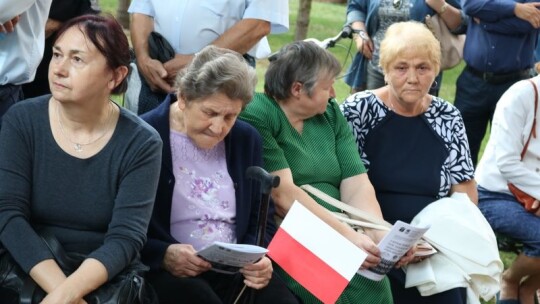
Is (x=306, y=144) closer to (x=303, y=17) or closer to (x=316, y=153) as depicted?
(x=316, y=153)

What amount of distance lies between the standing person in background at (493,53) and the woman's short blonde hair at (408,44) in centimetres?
229

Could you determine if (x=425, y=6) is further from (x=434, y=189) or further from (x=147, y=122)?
(x=147, y=122)

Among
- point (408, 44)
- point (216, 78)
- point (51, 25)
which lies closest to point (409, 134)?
point (408, 44)

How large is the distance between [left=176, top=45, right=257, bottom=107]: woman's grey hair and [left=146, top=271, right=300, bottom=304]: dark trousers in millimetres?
717

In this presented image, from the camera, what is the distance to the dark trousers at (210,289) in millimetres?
3943

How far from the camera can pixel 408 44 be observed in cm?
504

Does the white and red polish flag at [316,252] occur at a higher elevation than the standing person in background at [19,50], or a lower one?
lower

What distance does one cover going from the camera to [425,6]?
739 cm

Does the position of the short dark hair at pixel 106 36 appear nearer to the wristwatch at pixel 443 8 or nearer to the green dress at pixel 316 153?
the green dress at pixel 316 153

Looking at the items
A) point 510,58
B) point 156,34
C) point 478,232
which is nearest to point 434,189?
point 478,232

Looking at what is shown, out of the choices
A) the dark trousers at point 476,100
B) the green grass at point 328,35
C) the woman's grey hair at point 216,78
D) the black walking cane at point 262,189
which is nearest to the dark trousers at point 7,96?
the woman's grey hair at point 216,78

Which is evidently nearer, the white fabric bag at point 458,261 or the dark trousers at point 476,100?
the white fabric bag at point 458,261

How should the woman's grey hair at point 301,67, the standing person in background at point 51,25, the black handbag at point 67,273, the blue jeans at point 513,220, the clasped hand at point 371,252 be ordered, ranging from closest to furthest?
the black handbag at point 67,273 → the clasped hand at point 371,252 → the woman's grey hair at point 301,67 → the standing person in background at point 51,25 → the blue jeans at point 513,220

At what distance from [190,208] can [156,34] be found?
1.23 meters
